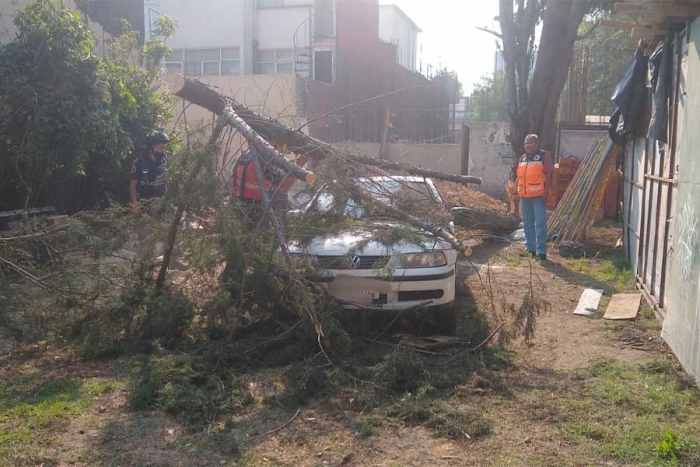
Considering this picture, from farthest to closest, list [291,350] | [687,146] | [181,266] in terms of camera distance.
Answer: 1. [181,266]
2. [687,146]
3. [291,350]

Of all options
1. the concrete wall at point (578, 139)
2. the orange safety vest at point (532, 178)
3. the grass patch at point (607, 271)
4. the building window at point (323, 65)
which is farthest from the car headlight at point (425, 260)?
the building window at point (323, 65)

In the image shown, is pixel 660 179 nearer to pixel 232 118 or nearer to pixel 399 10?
pixel 232 118

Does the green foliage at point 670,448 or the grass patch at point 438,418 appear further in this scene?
the grass patch at point 438,418

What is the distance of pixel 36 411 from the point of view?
14.6 ft

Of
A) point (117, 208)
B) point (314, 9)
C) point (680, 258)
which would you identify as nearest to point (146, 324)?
point (117, 208)

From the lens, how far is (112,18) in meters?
14.5

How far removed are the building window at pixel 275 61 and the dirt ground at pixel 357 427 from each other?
70.4 ft

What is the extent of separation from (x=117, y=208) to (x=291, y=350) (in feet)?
7.57

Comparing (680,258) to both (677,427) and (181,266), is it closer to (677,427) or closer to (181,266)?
(677,427)

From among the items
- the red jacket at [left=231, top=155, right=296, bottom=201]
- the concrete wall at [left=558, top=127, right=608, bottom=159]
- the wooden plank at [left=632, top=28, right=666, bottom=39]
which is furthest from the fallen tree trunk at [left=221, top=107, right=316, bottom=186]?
the concrete wall at [left=558, top=127, right=608, bottom=159]

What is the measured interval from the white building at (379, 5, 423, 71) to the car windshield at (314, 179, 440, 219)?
27097 millimetres

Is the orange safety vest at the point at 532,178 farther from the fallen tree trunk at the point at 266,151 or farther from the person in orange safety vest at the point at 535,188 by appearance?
the fallen tree trunk at the point at 266,151

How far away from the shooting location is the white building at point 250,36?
25.4 metres

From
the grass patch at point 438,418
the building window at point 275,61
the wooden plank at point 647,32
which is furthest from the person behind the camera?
the building window at point 275,61
